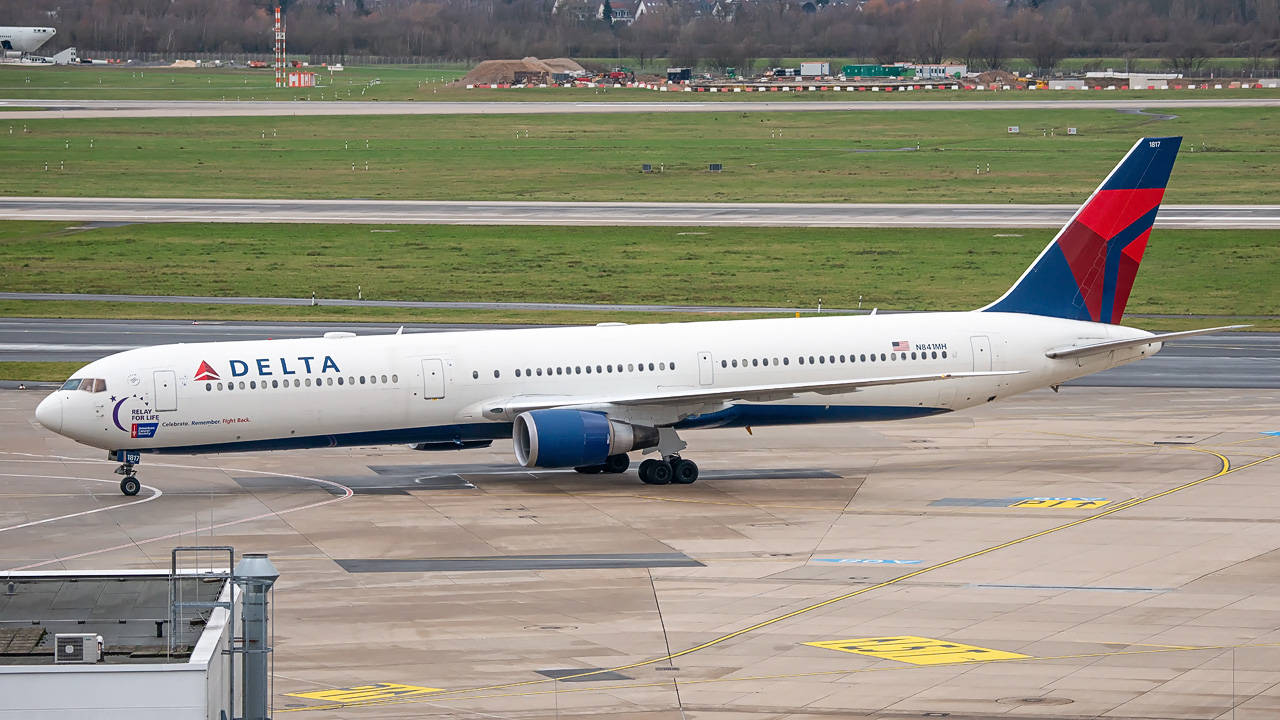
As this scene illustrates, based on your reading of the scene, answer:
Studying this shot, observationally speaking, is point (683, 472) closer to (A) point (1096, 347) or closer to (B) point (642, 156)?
(A) point (1096, 347)

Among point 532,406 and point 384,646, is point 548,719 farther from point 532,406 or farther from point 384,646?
point 532,406

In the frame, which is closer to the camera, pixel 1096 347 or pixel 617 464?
pixel 617 464

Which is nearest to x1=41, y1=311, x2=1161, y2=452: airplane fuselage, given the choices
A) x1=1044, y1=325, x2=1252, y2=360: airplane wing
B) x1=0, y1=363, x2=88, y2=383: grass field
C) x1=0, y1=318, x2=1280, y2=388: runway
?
x1=1044, y1=325, x2=1252, y2=360: airplane wing

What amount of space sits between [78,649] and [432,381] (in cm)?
2480

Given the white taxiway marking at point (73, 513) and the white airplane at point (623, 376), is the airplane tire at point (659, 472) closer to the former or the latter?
the white airplane at point (623, 376)

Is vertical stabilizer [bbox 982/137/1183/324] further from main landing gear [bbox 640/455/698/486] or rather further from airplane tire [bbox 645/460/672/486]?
airplane tire [bbox 645/460/672/486]

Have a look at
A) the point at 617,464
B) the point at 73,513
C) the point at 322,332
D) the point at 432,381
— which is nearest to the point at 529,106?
the point at 322,332

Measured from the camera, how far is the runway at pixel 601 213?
322ft

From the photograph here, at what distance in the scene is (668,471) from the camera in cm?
4309

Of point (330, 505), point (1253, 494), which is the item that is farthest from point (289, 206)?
point (1253, 494)

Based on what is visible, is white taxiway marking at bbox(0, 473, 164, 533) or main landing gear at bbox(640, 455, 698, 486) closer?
white taxiway marking at bbox(0, 473, 164, 533)

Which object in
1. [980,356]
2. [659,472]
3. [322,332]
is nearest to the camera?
[659,472]

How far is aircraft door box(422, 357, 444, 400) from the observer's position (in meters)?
41.9

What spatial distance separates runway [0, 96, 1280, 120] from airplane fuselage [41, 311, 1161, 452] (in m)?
131
